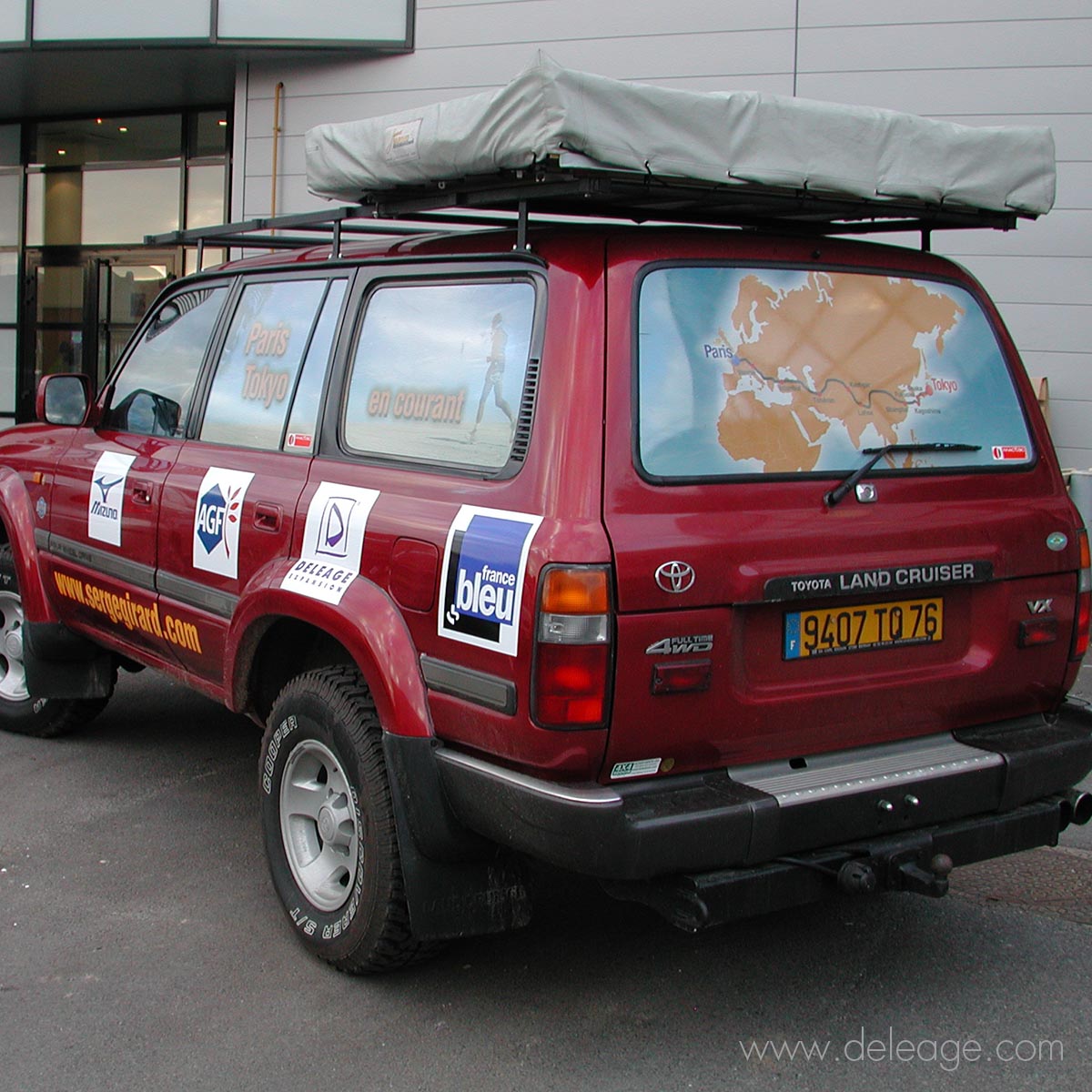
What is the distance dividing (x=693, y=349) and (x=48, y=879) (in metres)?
2.72

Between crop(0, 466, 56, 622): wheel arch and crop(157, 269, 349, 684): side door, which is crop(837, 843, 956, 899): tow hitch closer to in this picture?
crop(157, 269, 349, 684): side door

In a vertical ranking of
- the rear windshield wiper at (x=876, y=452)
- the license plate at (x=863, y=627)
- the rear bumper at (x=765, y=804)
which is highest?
the rear windshield wiper at (x=876, y=452)

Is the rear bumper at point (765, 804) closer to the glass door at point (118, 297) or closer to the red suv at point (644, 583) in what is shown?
the red suv at point (644, 583)

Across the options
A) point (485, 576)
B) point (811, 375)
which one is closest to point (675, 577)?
point (485, 576)

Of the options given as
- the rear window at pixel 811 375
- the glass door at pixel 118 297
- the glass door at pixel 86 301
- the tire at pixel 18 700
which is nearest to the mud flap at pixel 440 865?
the rear window at pixel 811 375

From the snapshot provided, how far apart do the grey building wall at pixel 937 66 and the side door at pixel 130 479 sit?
21.4 feet

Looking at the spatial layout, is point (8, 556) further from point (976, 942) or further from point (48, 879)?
point (976, 942)

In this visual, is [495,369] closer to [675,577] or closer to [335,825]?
[675,577]

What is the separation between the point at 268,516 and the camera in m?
3.83

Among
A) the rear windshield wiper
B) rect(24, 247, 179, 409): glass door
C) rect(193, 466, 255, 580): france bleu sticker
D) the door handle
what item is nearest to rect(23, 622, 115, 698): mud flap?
rect(193, 466, 255, 580): france bleu sticker

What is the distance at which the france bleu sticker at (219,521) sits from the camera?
399cm

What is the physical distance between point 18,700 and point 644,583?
370cm

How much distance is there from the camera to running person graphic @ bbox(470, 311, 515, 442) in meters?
3.24

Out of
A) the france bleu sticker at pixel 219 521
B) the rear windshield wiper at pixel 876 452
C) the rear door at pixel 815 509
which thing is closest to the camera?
the rear door at pixel 815 509
